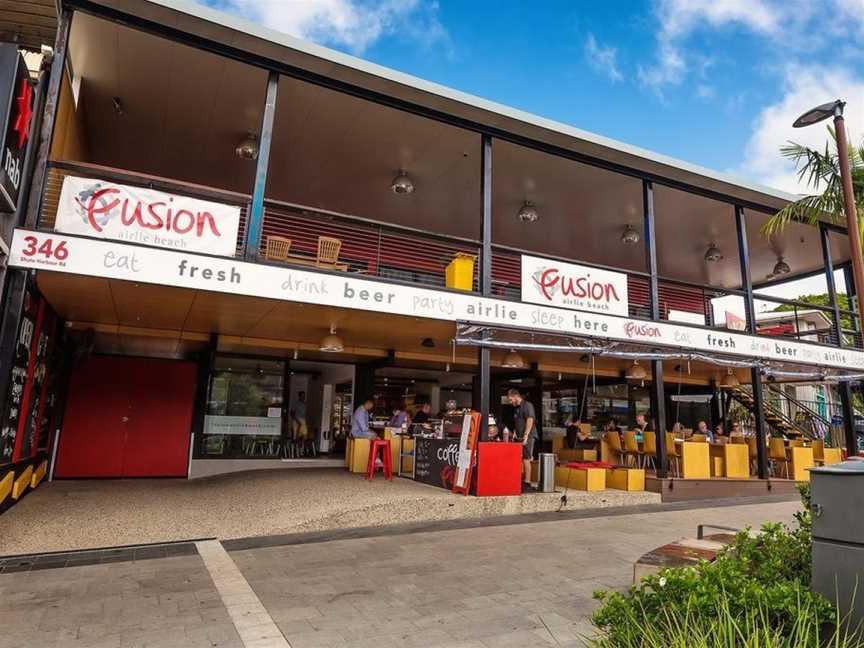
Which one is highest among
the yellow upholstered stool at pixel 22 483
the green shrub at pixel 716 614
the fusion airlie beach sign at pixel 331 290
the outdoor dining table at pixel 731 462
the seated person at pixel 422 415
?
the fusion airlie beach sign at pixel 331 290

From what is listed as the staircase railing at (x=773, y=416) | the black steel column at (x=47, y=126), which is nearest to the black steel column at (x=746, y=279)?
the staircase railing at (x=773, y=416)

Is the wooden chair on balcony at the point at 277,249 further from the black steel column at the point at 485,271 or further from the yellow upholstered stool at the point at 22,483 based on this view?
the yellow upholstered stool at the point at 22,483

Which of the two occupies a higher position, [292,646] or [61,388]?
[61,388]

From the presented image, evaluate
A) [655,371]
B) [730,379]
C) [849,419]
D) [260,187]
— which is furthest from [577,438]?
[260,187]

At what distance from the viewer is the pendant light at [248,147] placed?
30.1 ft

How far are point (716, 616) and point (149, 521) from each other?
6.22m

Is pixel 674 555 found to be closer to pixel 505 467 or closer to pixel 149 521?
pixel 505 467

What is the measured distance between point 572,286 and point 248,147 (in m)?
5.93

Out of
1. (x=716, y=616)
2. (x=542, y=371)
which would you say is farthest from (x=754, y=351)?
(x=716, y=616)

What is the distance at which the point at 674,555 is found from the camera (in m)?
4.03

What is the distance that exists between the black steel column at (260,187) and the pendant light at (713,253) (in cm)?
1167

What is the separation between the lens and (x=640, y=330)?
9375 millimetres

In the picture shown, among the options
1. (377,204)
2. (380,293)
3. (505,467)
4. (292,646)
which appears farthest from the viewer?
(377,204)

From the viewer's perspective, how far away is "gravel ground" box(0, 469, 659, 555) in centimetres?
597
